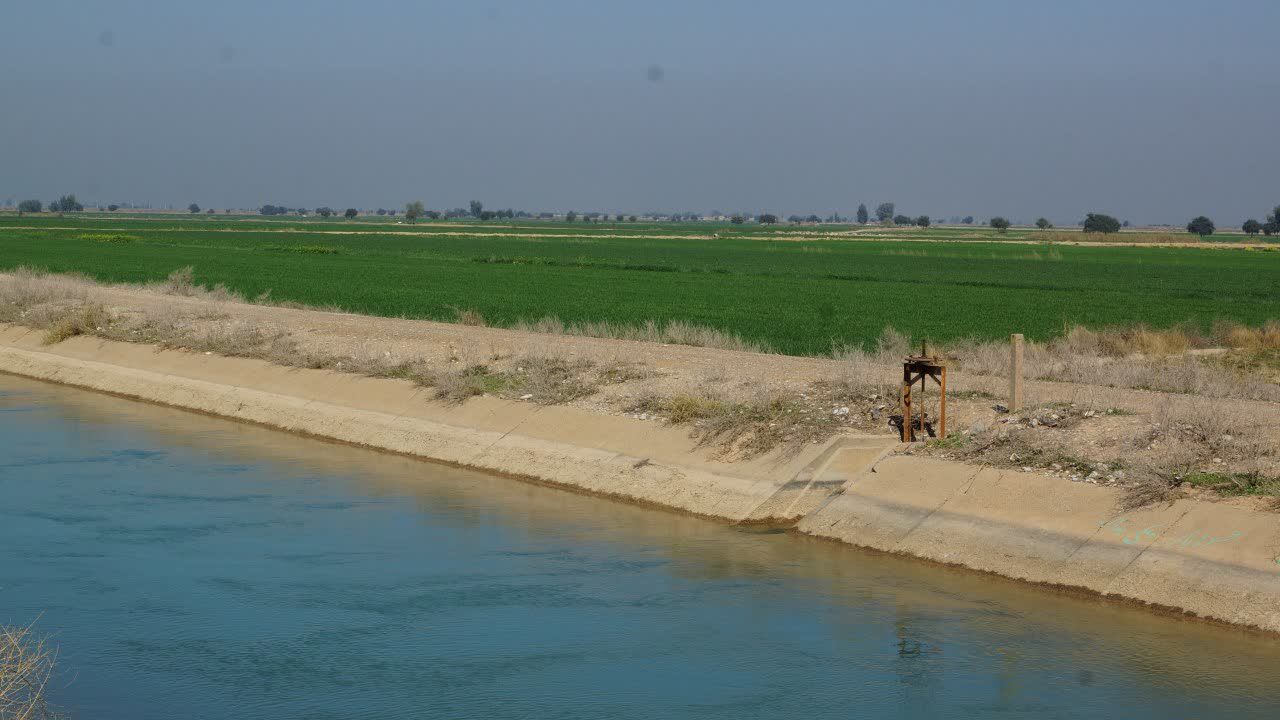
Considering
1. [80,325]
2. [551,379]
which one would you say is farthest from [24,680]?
[80,325]

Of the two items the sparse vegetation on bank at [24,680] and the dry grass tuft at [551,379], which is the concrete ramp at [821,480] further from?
the sparse vegetation on bank at [24,680]

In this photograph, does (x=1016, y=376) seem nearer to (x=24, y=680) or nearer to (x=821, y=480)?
(x=821, y=480)

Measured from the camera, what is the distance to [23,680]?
36.6ft

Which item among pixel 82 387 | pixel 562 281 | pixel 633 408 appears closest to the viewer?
pixel 633 408

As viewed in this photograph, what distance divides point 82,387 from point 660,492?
1932 cm

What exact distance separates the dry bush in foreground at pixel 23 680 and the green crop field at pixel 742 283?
2226cm

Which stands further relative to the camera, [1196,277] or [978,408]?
[1196,277]

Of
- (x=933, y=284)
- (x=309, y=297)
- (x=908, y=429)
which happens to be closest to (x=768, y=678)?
(x=908, y=429)

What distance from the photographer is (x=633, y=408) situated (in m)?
23.8

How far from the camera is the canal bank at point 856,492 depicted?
50.1 ft

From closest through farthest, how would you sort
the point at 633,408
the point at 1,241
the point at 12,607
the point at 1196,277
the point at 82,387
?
the point at 12,607
the point at 633,408
the point at 82,387
the point at 1196,277
the point at 1,241

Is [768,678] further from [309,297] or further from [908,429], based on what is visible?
[309,297]

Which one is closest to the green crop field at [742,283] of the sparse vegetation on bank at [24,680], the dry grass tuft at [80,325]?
the dry grass tuft at [80,325]

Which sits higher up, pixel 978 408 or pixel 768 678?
pixel 978 408
